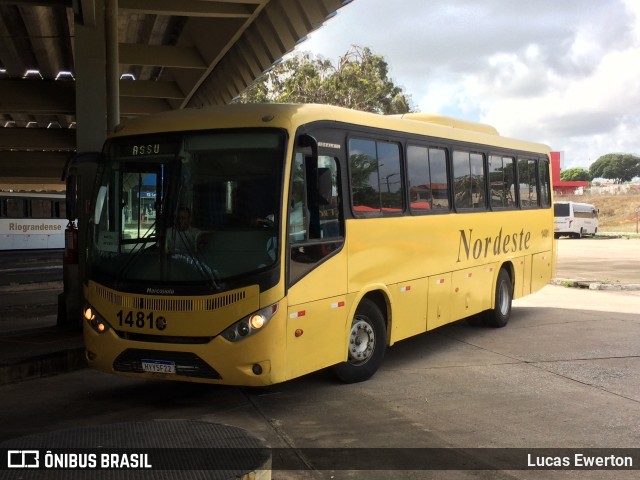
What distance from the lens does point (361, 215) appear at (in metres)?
7.62

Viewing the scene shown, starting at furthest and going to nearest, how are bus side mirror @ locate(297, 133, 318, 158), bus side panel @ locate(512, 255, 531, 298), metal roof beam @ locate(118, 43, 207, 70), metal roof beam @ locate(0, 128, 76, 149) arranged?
1. metal roof beam @ locate(0, 128, 76, 149)
2. metal roof beam @ locate(118, 43, 207, 70)
3. bus side panel @ locate(512, 255, 531, 298)
4. bus side mirror @ locate(297, 133, 318, 158)

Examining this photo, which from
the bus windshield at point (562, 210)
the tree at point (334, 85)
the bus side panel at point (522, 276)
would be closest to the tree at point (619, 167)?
the bus windshield at point (562, 210)

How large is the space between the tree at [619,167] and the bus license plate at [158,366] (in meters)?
149

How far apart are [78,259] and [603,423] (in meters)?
7.88

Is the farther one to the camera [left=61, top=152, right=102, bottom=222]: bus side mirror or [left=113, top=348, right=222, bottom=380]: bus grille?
[left=61, top=152, right=102, bottom=222]: bus side mirror

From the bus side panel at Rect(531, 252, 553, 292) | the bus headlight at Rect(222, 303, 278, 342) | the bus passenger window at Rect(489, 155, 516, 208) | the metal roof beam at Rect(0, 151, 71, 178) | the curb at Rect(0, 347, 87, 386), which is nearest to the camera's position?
the bus headlight at Rect(222, 303, 278, 342)

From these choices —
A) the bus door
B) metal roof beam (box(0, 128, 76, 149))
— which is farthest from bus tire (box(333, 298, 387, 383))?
metal roof beam (box(0, 128, 76, 149))

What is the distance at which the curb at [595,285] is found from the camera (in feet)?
57.6

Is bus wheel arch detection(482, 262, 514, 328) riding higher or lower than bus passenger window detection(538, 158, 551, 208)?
lower

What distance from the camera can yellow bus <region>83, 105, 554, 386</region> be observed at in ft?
20.3

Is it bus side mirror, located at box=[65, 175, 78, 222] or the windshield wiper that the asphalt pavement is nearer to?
the windshield wiper

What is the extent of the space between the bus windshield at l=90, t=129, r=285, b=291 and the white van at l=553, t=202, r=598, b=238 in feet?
132

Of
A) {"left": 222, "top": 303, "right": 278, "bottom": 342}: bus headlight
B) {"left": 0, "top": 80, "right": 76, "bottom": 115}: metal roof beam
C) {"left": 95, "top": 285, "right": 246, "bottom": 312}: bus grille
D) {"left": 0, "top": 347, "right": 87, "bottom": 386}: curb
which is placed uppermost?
{"left": 0, "top": 80, "right": 76, "bottom": 115}: metal roof beam

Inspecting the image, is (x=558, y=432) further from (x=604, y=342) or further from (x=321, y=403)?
(x=604, y=342)
